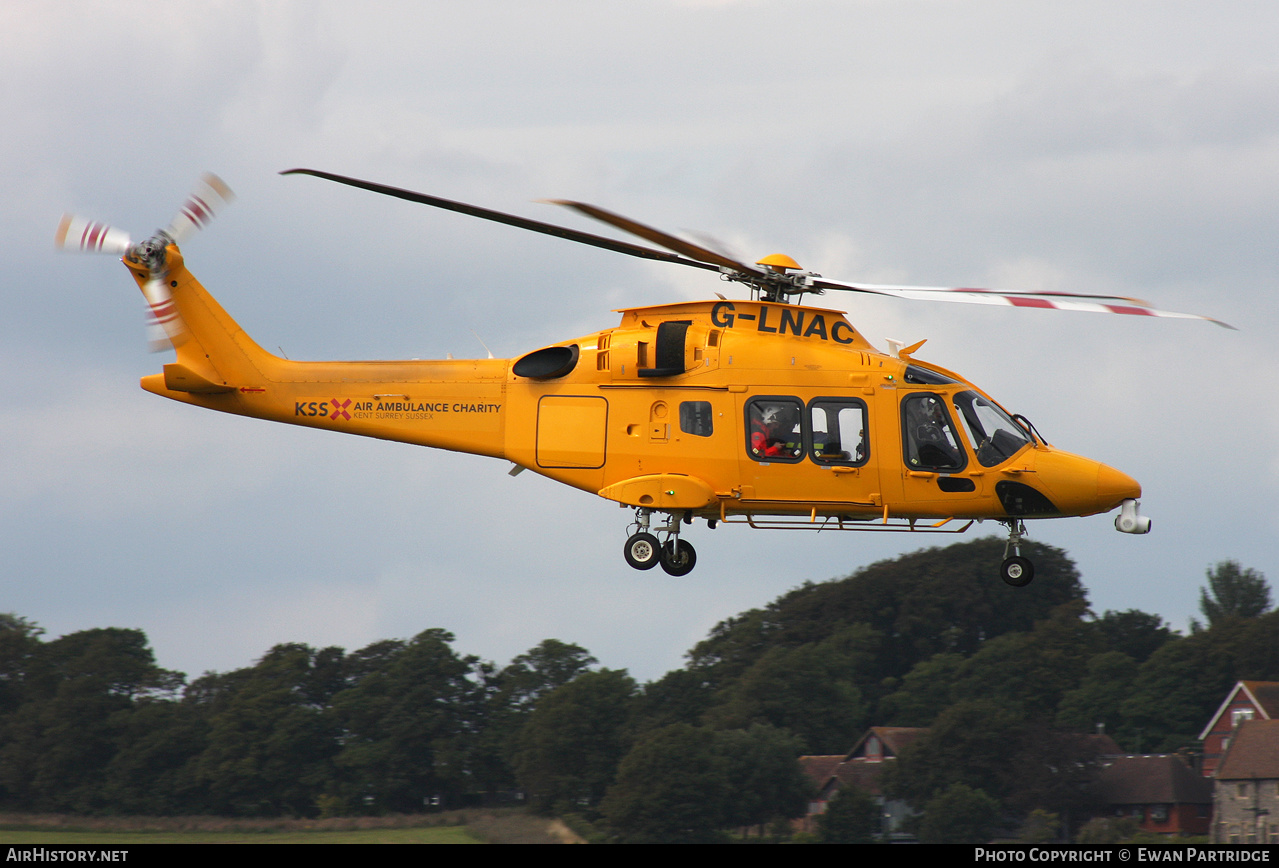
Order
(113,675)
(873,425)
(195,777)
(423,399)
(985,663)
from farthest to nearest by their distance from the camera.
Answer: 1. (985,663)
2. (113,675)
3. (195,777)
4. (423,399)
5. (873,425)

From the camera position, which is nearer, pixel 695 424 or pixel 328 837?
pixel 695 424

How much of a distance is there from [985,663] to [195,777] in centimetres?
4922

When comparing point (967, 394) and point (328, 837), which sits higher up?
point (967, 394)

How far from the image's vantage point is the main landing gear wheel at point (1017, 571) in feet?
81.2

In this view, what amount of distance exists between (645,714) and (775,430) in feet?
188

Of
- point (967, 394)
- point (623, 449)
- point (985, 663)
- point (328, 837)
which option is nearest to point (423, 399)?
point (623, 449)

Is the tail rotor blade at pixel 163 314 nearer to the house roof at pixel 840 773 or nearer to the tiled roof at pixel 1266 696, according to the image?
the house roof at pixel 840 773

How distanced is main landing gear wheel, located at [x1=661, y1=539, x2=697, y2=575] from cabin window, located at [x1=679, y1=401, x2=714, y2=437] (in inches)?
82.1

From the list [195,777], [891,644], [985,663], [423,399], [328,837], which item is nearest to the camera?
[423,399]

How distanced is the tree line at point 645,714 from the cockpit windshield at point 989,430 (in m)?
44.1

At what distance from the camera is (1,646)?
78.6 metres

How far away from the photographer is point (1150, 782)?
78.4 metres

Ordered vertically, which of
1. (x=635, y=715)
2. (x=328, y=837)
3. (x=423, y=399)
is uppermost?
(x=423, y=399)

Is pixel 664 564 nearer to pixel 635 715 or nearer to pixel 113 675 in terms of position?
pixel 635 715
